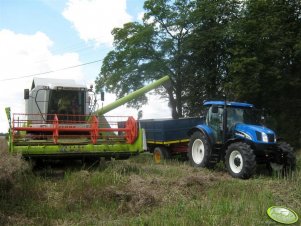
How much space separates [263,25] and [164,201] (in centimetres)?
1660

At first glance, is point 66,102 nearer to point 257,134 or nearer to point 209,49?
point 257,134

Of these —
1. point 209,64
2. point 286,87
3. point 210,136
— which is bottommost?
point 210,136

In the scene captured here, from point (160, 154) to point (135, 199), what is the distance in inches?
328

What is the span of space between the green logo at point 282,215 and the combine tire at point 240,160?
3.59m

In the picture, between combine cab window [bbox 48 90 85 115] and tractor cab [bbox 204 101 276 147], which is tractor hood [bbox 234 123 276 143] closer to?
tractor cab [bbox 204 101 276 147]

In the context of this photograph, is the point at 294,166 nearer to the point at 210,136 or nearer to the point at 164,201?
the point at 210,136

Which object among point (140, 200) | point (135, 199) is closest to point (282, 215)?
point (140, 200)

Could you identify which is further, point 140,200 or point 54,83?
point 54,83

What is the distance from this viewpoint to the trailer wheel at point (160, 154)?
15.8 m

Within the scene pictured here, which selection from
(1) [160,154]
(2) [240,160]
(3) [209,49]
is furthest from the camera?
(3) [209,49]

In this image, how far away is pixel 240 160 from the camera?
11.2m

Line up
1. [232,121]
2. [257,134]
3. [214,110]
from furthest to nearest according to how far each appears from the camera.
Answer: [232,121]
[214,110]
[257,134]

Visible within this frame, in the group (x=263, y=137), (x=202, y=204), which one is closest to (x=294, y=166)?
(x=263, y=137)

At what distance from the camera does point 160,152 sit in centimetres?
1600
